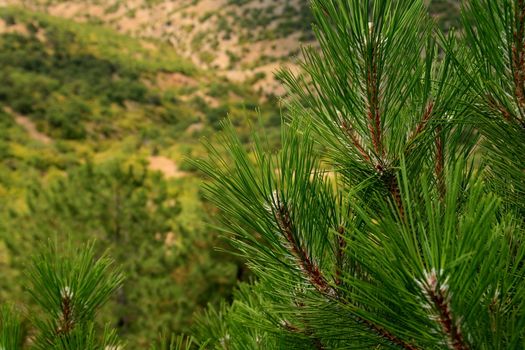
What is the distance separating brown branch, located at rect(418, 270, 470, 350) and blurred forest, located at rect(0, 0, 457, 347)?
50 cm

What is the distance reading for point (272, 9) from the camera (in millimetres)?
60094

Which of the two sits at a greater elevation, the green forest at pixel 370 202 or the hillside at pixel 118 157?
the green forest at pixel 370 202

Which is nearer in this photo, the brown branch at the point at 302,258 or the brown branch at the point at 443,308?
the brown branch at the point at 443,308

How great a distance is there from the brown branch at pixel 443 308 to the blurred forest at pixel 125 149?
497 millimetres

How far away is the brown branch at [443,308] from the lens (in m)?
0.70

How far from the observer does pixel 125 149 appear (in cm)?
2747

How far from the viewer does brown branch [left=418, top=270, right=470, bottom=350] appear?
2.30 ft

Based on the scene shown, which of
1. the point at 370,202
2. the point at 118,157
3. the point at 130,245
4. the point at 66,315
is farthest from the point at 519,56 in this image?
the point at 118,157

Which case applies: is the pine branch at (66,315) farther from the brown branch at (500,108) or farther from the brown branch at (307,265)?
the brown branch at (500,108)

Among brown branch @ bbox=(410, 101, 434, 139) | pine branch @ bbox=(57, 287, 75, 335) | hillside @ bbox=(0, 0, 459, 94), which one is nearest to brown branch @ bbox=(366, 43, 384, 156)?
brown branch @ bbox=(410, 101, 434, 139)

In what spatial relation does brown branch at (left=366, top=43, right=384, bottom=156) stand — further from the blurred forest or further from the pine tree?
the blurred forest

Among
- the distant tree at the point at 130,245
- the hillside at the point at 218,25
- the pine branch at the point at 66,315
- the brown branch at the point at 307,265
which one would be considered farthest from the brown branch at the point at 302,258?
the hillside at the point at 218,25

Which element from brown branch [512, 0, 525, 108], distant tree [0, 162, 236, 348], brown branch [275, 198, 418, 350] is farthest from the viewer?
distant tree [0, 162, 236, 348]

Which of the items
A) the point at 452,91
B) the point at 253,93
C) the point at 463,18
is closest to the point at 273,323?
the point at 452,91
